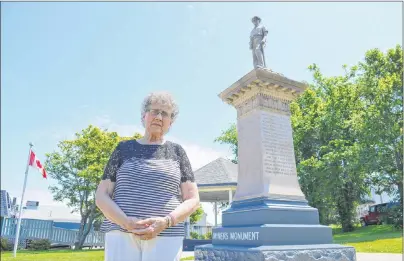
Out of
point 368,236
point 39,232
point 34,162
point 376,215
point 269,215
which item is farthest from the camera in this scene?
point 376,215

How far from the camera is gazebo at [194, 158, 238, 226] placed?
17.5 meters

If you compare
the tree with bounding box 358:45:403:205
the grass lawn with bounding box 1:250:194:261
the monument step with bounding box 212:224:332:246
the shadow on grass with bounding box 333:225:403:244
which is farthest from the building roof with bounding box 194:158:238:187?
the monument step with bounding box 212:224:332:246

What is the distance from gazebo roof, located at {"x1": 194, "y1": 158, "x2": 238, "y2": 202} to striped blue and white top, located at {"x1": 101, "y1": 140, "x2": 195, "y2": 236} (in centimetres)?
1498

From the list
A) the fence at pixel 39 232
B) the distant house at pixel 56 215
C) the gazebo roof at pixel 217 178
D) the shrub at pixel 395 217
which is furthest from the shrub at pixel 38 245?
the shrub at pixel 395 217

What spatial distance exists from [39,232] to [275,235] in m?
21.7

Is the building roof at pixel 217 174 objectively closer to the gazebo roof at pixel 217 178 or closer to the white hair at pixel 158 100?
the gazebo roof at pixel 217 178

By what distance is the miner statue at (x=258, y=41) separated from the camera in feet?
28.8

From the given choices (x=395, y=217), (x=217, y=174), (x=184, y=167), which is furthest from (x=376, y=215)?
(x=184, y=167)

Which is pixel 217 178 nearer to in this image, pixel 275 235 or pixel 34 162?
pixel 34 162

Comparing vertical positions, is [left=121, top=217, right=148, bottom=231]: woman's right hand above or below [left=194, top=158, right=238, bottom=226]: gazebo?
below

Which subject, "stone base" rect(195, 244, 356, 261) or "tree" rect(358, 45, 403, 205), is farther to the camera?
"tree" rect(358, 45, 403, 205)

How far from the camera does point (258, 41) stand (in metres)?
9.10

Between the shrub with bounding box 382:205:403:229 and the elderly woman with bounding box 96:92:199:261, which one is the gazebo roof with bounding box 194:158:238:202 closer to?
the shrub with bounding box 382:205:403:229

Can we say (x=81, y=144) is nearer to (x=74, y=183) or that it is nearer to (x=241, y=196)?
(x=74, y=183)
